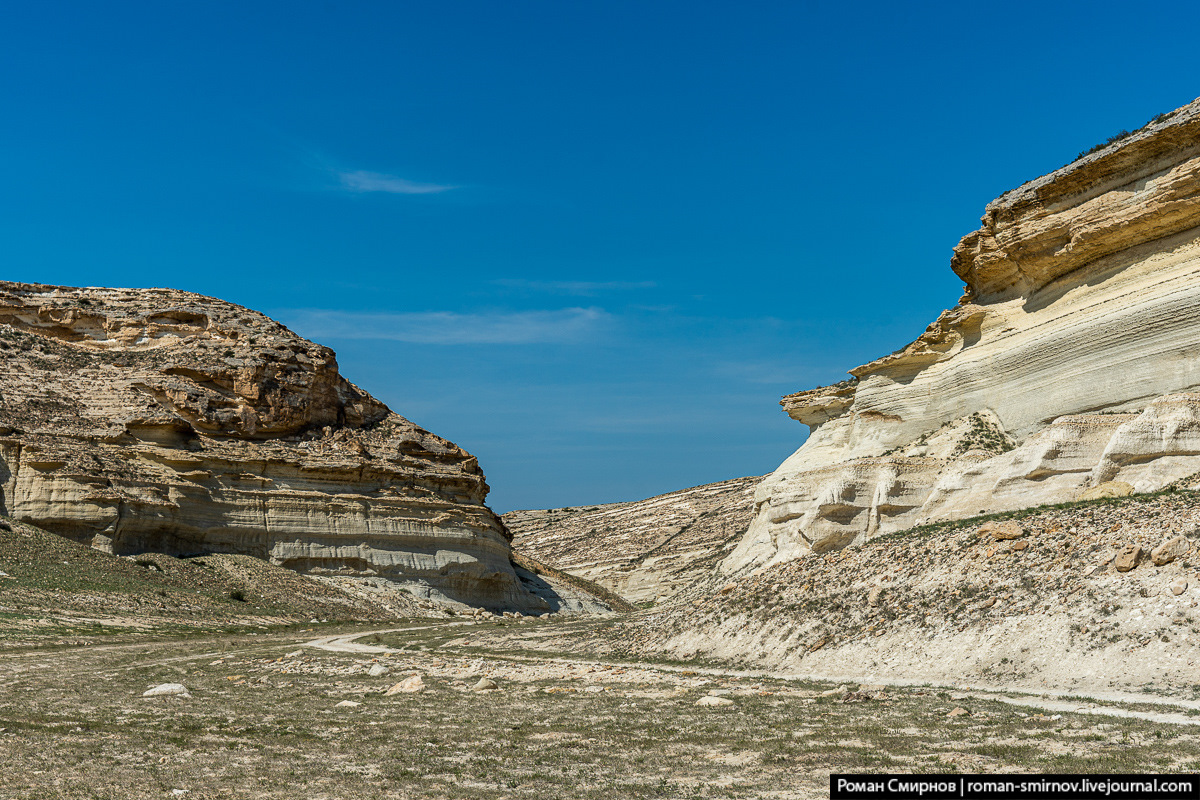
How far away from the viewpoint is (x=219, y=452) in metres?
53.7

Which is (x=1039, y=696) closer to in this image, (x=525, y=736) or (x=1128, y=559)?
(x=1128, y=559)

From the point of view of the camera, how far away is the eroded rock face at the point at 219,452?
49.0 m

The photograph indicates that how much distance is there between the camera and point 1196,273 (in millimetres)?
27609

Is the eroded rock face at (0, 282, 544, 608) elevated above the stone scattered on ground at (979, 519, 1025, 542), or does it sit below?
above

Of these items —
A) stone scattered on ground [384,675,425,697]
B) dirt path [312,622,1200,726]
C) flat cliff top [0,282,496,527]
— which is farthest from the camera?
flat cliff top [0,282,496,527]

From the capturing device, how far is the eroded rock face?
1929 inches

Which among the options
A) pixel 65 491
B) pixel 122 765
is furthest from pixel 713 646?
pixel 65 491

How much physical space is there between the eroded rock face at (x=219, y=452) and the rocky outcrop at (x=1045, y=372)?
2490 cm

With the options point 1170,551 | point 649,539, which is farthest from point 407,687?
point 649,539

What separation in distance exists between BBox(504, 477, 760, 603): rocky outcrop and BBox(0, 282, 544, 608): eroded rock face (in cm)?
1329

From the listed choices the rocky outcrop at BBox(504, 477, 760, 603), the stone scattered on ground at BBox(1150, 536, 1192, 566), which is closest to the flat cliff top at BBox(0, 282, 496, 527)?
the rocky outcrop at BBox(504, 477, 760, 603)

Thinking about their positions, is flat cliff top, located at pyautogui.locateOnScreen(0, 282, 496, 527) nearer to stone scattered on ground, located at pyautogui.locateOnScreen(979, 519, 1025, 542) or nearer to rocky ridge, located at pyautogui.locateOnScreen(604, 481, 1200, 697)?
rocky ridge, located at pyautogui.locateOnScreen(604, 481, 1200, 697)

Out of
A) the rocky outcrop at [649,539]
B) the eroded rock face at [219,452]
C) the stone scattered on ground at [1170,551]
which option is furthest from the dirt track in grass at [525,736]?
the rocky outcrop at [649,539]

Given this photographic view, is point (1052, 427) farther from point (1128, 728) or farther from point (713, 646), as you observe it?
point (1128, 728)
